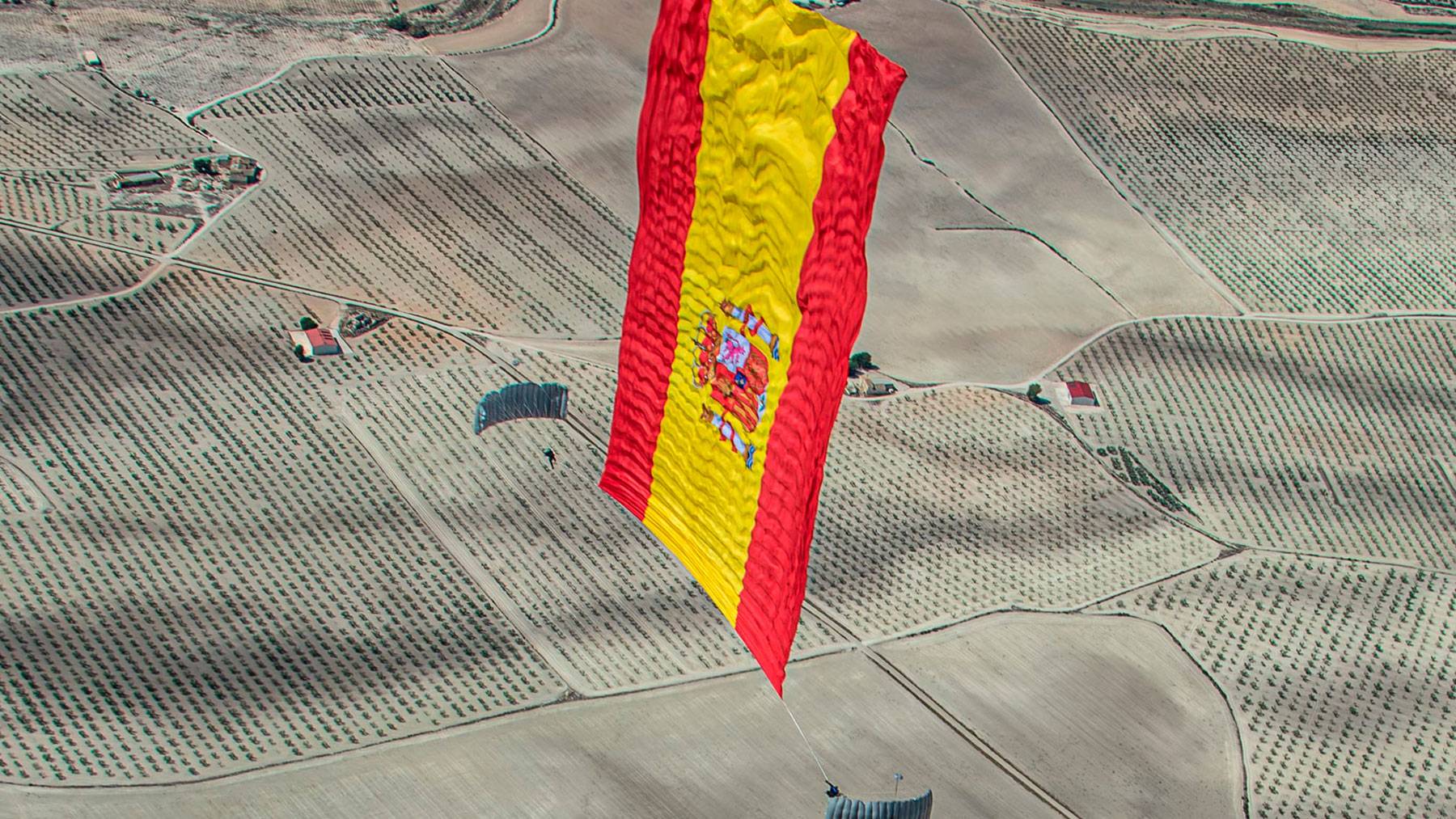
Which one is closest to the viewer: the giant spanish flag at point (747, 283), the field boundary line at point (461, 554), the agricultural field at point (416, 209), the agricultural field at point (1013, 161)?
the giant spanish flag at point (747, 283)

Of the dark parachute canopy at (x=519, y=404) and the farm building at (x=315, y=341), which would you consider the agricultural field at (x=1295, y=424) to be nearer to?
the dark parachute canopy at (x=519, y=404)

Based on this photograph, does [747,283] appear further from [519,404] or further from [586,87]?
[586,87]

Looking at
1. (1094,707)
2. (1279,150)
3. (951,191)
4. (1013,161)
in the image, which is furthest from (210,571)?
(1279,150)

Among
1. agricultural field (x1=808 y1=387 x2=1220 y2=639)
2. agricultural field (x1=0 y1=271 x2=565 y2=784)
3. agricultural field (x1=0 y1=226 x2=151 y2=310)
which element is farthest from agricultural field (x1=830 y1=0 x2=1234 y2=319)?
agricultural field (x1=0 y1=226 x2=151 y2=310)

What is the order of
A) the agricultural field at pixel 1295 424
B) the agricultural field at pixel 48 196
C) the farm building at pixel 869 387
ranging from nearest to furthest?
the agricultural field at pixel 1295 424 → the farm building at pixel 869 387 → the agricultural field at pixel 48 196

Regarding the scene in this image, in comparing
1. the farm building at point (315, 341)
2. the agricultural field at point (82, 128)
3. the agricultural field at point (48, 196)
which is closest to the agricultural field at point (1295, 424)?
the farm building at point (315, 341)

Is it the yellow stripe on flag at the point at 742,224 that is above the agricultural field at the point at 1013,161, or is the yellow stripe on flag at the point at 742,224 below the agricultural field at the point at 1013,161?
above

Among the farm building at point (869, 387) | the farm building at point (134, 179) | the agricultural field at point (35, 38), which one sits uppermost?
the agricultural field at point (35, 38)
